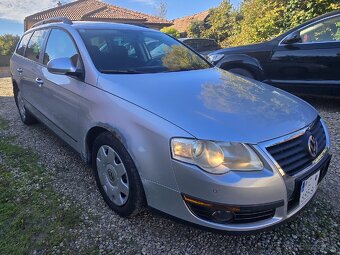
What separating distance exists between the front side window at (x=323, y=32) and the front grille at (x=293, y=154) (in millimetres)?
3286

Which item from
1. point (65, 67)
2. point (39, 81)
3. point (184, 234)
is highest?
point (65, 67)

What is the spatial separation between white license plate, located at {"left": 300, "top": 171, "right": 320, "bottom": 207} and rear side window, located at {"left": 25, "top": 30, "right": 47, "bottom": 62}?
3.30 m

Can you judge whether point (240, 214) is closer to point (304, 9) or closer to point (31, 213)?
point (31, 213)

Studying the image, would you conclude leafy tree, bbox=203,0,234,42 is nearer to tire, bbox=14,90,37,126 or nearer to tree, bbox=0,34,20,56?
tree, bbox=0,34,20,56

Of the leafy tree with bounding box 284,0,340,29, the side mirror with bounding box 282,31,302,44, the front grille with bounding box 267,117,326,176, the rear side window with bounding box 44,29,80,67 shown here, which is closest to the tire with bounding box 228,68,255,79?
the side mirror with bounding box 282,31,302,44

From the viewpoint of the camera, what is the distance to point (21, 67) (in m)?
4.29

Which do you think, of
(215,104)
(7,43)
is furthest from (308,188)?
(7,43)

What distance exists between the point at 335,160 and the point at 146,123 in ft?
8.09

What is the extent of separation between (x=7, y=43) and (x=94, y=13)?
22.9ft

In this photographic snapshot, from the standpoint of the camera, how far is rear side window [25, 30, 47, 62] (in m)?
3.79

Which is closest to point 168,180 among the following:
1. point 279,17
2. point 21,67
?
point 21,67

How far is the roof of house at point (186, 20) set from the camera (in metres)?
25.5

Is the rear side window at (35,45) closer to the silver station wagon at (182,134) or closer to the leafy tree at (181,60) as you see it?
the silver station wagon at (182,134)

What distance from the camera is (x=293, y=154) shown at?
1.98 metres
